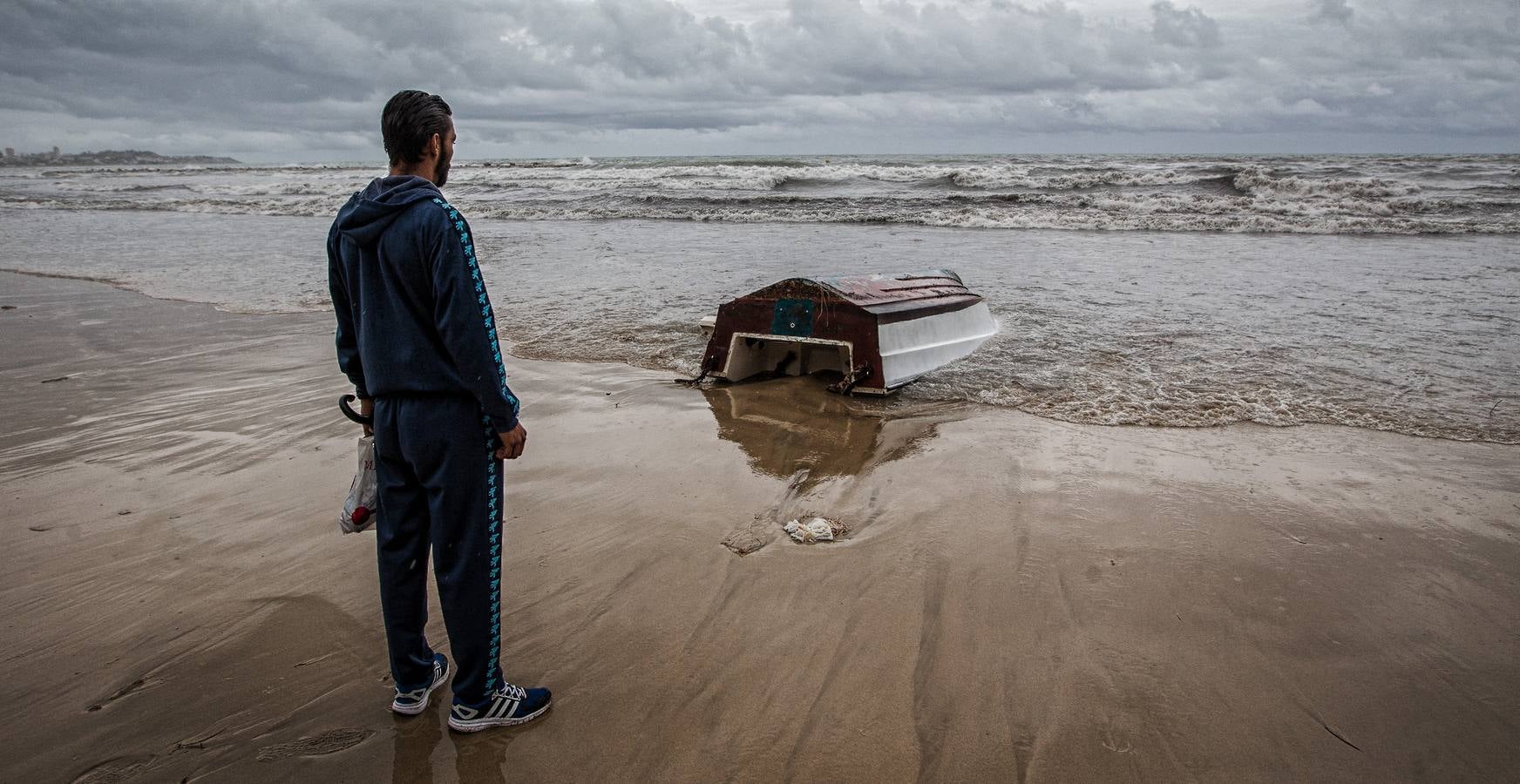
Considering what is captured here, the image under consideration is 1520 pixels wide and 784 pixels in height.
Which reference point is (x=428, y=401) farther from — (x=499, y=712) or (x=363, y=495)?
(x=499, y=712)

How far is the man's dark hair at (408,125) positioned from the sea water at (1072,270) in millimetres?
4068

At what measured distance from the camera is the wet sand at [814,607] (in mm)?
2197

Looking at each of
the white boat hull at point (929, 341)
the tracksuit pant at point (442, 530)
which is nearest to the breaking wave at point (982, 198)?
the white boat hull at point (929, 341)

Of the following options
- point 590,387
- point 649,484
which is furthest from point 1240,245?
point 649,484

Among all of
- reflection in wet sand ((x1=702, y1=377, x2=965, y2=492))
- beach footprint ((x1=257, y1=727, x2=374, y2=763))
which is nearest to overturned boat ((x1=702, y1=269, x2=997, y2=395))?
reflection in wet sand ((x1=702, y1=377, x2=965, y2=492))

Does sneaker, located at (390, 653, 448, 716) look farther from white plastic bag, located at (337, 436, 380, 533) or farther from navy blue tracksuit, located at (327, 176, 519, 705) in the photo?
white plastic bag, located at (337, 436, 380, 533)

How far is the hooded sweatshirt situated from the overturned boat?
352 cm

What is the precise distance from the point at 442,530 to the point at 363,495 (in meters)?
0.29

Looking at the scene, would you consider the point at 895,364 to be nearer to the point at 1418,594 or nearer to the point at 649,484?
the point at 649,484

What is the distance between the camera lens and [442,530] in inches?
84.6

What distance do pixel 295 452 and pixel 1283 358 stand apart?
7.11m

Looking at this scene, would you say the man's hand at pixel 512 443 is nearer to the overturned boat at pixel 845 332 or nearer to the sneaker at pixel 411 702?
the sneaker at pixel 411 702

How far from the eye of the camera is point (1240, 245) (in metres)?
13.8

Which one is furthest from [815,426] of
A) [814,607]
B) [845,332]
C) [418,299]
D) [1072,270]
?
[1072,270]
